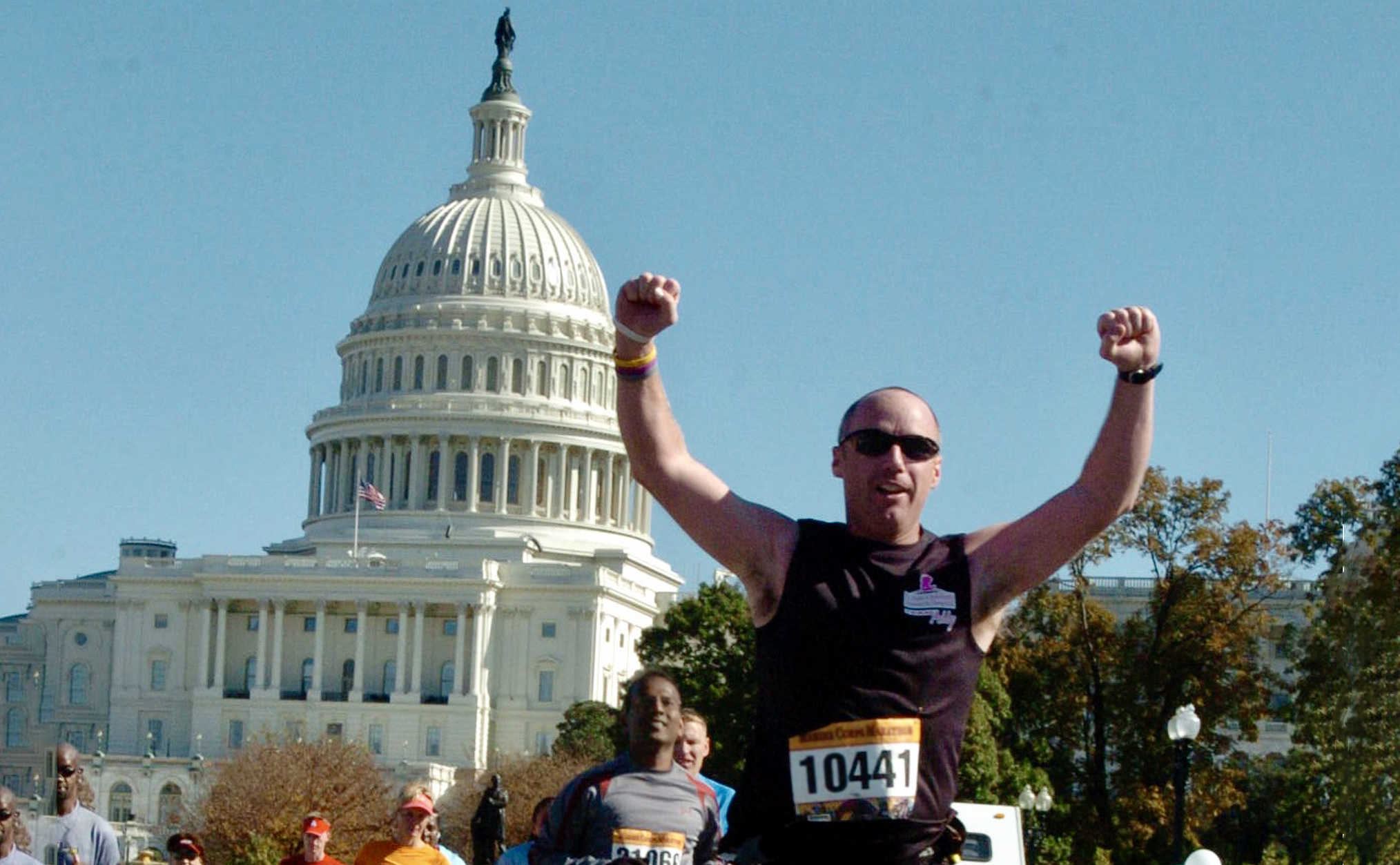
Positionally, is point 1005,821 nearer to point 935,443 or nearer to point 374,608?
point 935,443

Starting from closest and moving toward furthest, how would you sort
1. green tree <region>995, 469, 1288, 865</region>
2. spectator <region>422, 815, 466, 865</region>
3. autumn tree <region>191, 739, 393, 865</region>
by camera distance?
1. spectator <region>422, 815, 466, 865</region>
2. green tree <region>995, 469, 1288, 865</region>
3. autumn tree <region>191, 739, 393, 865</region>

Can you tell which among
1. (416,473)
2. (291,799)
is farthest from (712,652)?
(416,473)

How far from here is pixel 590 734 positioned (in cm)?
10769

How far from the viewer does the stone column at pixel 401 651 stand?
141125 mm

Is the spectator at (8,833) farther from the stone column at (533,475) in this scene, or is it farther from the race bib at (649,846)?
the stone column at (533,475)

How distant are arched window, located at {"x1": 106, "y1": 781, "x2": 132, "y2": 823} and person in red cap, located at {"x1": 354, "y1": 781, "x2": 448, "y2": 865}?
110 m

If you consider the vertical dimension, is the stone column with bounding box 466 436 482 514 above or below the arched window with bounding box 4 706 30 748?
above

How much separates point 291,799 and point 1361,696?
29.7m

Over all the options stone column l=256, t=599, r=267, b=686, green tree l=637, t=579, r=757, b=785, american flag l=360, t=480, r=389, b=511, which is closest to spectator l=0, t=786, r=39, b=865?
green tree l=637, t=579, r=757, b=785

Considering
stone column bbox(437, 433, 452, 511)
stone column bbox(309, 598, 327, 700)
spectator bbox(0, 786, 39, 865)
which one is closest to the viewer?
spectator bbox(0, 786, 39, 865)

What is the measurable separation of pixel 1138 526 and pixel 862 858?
52925mm

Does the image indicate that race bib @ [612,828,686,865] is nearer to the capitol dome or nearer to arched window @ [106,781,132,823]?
arched window @ [106,781,132,823]

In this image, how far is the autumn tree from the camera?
6569cm

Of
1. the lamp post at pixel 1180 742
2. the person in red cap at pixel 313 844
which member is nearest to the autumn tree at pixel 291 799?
the lamp post at pixel 1180 742
